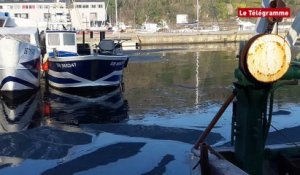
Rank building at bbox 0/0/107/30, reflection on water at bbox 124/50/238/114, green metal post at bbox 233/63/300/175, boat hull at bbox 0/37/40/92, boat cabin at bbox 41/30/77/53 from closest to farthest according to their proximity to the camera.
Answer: green metal post at bbox 233/63/300/175, reflection on water at bbox 124/50/238/114, boat hull at bbox 0/37/40/92, boat cabin at bbox 41/30/77/53, building at bbox 0/0/107/30

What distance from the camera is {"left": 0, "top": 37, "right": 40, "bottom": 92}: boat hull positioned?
52.4 ft

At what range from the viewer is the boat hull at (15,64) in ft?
52.4

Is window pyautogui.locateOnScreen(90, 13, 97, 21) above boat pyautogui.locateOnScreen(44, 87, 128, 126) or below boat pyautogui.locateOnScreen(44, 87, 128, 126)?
above

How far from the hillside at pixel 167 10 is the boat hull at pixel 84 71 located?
8414 centimetres

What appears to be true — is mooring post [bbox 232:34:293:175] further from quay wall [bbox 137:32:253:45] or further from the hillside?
the hillside

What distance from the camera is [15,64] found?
53.2 feet

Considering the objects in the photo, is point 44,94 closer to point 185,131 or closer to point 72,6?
point 185,131

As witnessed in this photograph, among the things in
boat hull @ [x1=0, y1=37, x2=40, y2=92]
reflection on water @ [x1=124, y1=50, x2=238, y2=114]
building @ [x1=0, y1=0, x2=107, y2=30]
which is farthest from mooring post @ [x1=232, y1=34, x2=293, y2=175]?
building @ [x1=0, y1=0, x2=107, y2=30]

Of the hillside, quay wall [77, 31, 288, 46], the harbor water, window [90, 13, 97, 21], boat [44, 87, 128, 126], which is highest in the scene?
the hillside

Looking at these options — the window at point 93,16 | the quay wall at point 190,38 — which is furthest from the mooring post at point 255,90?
the window at point 93,16

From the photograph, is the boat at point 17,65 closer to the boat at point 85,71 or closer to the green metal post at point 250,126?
the boat at point 85,71

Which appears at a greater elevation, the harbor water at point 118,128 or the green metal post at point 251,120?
the green metal post at point 251,120

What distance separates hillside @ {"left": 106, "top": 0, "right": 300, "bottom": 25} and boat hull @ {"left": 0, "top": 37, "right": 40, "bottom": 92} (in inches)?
3359

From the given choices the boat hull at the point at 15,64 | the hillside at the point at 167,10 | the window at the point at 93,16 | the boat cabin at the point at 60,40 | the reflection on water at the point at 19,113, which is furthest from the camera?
the hillside at the point at 167,10
